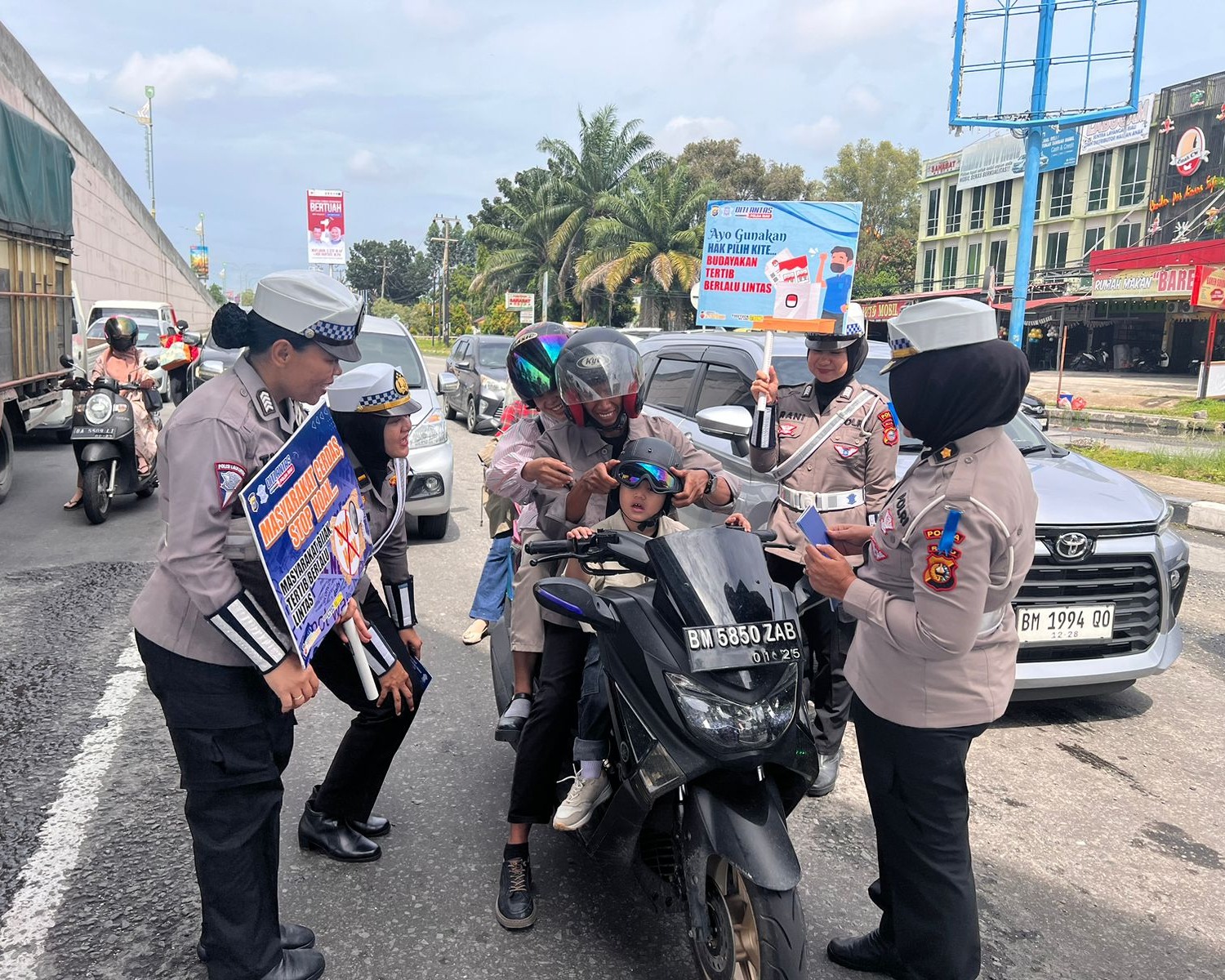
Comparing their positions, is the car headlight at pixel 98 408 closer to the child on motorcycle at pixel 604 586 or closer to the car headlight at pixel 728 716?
the child on motorcycle at pixel 604 586

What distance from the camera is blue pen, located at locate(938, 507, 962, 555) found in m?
2.17

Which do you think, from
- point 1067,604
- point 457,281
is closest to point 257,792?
point 1067,604

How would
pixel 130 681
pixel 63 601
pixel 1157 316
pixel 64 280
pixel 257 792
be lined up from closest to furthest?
pixel 257 792 < pixel 130 681 < pixel 63 601 < pixel 64 280 < pixel 1157 316

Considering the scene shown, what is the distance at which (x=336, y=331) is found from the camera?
2.42m

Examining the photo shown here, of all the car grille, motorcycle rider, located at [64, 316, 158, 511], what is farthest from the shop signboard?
motorcycle rider, located at [64, 316, 158, 511]

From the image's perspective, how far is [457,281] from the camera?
77250mm

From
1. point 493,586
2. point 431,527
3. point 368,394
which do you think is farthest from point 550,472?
point 431,527

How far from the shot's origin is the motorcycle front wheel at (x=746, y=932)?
2.16 meters

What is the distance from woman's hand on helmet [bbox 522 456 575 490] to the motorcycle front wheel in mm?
1294

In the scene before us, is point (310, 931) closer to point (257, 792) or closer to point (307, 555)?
point (257, 792)

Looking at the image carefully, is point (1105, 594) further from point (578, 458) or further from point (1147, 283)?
point (1147, 283)

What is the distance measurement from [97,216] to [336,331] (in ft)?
93.1

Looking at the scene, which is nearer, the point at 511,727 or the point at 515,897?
the point at 515,897

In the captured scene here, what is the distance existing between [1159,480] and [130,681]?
11957mm
